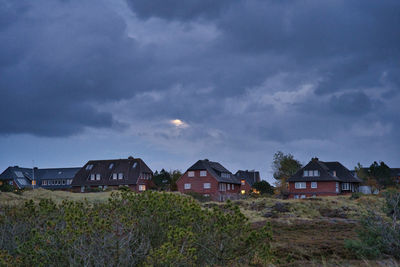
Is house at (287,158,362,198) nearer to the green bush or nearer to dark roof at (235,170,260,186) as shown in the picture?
dark roof at (235,170,260,186)

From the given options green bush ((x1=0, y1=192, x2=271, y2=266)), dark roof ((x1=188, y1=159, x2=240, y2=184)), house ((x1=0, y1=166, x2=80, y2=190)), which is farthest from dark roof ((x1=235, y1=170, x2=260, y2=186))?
green bush ((x1=0, y1=192, x2=271, y2=266))

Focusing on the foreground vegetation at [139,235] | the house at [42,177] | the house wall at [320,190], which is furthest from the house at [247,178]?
the foreground vegetation at [139,235]

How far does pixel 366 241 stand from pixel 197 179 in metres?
54.8

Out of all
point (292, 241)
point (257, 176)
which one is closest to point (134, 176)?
point (257, 176)

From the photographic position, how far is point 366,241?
11.7 metres

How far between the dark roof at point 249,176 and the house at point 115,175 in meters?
28.7

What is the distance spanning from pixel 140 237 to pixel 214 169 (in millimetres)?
61242

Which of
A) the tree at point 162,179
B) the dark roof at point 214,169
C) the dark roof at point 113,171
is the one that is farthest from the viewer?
the tree at point 162,179

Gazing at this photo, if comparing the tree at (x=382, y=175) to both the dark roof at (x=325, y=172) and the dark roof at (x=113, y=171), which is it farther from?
the dark roof at (x=113, y=171)

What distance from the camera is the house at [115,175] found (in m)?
68.9

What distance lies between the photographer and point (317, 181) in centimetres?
6350

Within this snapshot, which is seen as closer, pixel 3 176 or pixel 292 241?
pixel 292 241

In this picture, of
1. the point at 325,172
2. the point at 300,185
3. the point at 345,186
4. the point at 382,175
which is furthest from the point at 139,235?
the point at 382,175

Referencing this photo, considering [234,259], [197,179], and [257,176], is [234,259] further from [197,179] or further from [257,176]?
[257,176]
